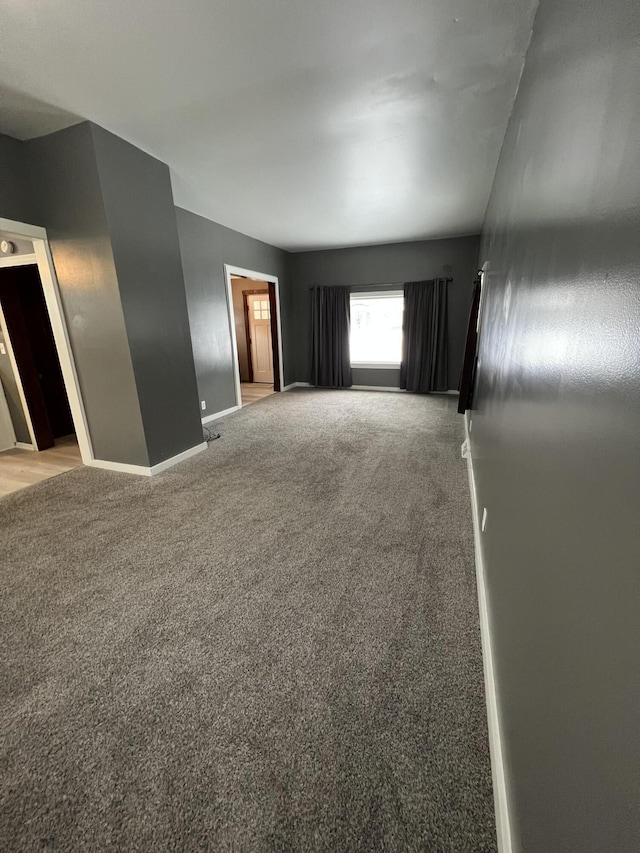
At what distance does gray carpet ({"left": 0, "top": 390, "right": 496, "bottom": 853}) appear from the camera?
3.05 feet

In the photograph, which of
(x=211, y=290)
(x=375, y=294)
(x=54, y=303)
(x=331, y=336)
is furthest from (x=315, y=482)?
(x=375, y=294)

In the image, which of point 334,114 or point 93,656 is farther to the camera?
point 334,114

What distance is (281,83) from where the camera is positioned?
1.98 m

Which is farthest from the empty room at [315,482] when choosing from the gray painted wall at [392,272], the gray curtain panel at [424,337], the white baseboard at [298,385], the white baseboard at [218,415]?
the white baseboard at [298,385]

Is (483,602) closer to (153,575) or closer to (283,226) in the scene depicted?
(153,575)

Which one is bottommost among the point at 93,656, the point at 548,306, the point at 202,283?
the point at 93,656

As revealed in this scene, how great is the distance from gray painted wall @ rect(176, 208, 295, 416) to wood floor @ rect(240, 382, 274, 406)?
76 centimetres

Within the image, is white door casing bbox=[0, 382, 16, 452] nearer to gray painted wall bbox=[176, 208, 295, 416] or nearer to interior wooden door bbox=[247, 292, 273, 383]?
gray painted wall bbox=[176, 208, 295, 416]

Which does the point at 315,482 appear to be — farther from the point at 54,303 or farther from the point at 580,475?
the point at 54,303

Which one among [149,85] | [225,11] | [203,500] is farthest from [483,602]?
[149,85]

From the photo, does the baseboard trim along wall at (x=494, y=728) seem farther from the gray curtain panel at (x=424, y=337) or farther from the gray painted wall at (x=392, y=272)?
the gray painted wall at (x=392, y=272)

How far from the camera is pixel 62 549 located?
2094 millimetres

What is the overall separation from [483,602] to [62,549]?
2411 millimetres

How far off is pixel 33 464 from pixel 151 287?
2196 millimetres
